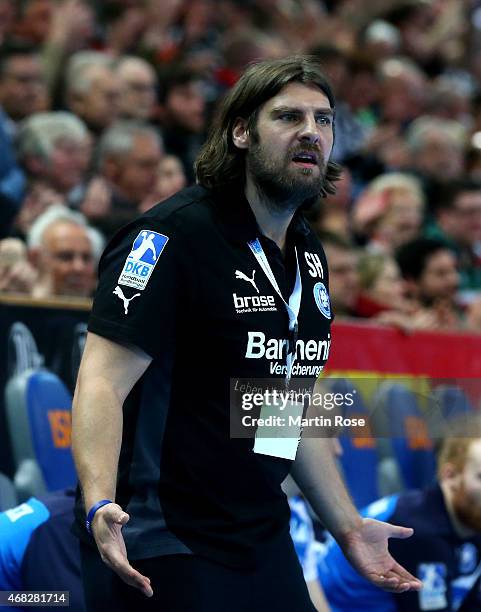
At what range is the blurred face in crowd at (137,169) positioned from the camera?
812cm

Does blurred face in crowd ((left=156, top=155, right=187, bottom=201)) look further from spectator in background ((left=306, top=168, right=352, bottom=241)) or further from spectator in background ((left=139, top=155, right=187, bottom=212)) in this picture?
spectator in background ((left=306, top=168, right=352, bottom=241))

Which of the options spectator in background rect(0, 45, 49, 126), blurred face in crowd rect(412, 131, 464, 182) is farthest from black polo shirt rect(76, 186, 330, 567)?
blurred face in crowd rect(412, 131, 464, 182)

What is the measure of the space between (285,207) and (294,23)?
A: 10133 mm

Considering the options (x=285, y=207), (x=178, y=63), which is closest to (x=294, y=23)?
(x=178, y=63)

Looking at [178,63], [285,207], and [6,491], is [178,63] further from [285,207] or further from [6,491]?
[285,207]

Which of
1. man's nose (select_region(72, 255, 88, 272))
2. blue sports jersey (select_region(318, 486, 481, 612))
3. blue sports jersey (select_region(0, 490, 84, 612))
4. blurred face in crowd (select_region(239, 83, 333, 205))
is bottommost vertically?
blue sports jersey (select_region(318, 486, 481, 612))

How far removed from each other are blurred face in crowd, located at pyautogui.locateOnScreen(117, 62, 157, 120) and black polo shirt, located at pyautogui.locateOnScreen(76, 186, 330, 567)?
19.5 ft

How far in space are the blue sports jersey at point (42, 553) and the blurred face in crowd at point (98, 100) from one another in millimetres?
4939

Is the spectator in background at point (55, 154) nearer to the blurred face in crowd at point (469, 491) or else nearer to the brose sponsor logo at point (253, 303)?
the blurred face in crowd at point (469, 491)

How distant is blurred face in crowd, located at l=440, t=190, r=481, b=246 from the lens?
9.88 meters

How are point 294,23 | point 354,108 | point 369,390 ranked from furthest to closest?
→ point 294,23
point 354,108
point 369,390

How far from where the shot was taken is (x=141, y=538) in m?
2.99

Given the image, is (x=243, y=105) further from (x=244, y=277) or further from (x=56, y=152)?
(x=56, y=152)

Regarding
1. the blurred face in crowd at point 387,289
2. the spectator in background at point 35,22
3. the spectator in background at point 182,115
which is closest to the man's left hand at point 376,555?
the blurred face in crowd at point 387,289
